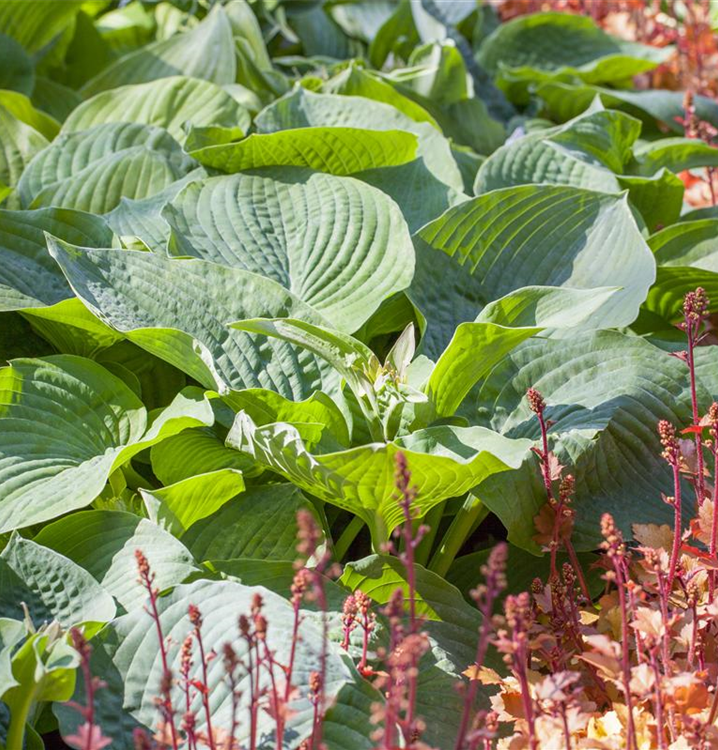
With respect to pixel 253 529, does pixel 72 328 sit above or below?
above

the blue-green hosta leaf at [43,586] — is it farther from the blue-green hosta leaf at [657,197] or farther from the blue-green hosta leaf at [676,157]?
the blue-green hosta leaf at [676,157]

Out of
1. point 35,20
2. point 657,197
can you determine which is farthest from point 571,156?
point 35,20

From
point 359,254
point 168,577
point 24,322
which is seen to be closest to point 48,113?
point 24,322

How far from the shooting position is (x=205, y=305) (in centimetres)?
123

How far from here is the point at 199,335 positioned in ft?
4.00

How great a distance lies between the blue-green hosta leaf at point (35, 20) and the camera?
85.0 inches

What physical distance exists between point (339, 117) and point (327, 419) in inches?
30.8

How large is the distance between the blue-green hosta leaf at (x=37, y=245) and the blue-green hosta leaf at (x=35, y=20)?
0.96 meters

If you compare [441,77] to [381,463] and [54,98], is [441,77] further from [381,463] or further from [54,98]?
[381,463]

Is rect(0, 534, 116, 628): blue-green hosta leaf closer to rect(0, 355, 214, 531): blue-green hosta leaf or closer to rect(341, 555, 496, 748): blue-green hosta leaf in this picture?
rect(0, 355, 214, 531): blue-green hosta leaf

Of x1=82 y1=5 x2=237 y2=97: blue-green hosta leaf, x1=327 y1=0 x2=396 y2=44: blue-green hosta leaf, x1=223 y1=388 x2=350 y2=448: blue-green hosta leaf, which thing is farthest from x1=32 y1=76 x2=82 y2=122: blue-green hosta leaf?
x1=223 y1=388 x2=350 y2=448: blue-green hosta leaf

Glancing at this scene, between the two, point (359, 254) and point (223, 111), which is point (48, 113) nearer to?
point (223, 111)

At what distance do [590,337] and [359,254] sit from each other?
1.06 ft

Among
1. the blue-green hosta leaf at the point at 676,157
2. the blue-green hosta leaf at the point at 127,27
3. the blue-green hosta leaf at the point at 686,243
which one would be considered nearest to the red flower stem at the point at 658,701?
the blue-green hosta leaf at the point at 686,243
